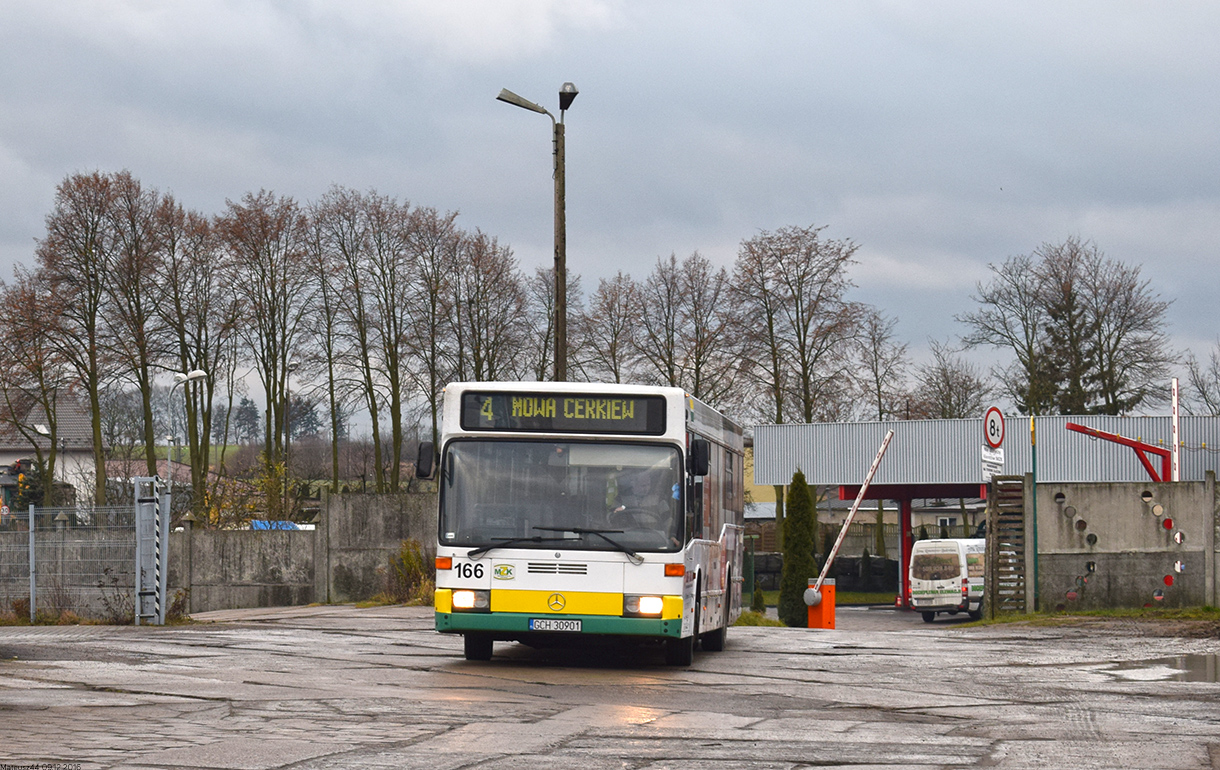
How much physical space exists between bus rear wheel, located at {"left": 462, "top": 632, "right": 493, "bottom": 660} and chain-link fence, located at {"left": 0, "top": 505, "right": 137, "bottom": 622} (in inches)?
366

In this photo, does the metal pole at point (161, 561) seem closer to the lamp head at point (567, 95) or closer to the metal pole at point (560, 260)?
the metal pole at point (560, 260)

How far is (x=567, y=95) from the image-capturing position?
23.5 meters

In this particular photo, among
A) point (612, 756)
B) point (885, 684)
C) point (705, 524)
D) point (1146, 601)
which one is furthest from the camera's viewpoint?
point (1146, 601)

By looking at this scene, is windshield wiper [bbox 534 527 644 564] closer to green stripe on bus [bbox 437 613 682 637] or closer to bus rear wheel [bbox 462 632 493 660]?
green stripe on bus [bbox 437 613 682 637]

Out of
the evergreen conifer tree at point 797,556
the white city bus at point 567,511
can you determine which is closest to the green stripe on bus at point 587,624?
the white city bus at point 567,511

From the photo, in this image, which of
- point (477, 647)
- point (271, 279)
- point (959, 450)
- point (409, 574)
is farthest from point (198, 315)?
point (477, 647)

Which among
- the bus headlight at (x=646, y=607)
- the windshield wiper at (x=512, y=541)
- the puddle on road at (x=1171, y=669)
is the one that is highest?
the windshield wiper at (x=512, y=541)

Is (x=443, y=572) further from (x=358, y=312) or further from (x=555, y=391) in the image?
(x=358, y=312)

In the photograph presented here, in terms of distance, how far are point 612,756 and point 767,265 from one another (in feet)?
140

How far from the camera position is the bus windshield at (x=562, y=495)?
13.9m

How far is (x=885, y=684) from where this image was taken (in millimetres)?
13273

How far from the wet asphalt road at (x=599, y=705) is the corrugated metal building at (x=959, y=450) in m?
26.1

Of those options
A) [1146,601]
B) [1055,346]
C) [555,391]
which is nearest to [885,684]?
[555,391]

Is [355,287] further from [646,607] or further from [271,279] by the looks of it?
[646,607]
